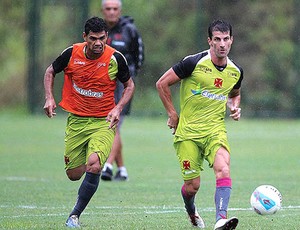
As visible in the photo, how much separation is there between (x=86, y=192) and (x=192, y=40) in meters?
17.7

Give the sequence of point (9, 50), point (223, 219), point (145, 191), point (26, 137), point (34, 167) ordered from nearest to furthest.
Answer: point (223, 219)
point (145, 191)
point (34, 167)
point (26, 137)
point (9, 50)

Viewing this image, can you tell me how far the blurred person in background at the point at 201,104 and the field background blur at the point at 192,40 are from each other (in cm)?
1686

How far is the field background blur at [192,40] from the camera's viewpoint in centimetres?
2569

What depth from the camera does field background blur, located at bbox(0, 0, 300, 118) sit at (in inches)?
1011

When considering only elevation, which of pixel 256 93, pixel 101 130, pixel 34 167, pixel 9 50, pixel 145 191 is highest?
pixel 101 130

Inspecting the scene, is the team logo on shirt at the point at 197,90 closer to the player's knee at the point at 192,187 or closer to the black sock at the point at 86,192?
the player's knee at the point at 192,187

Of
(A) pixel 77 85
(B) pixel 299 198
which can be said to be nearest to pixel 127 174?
(B) pixel 299 198

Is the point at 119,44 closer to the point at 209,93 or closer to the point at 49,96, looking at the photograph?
the point at 49,96

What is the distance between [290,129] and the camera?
23.0 meters

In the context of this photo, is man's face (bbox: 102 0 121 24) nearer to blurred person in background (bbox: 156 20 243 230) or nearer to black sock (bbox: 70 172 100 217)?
blurred person in background (bbox: 156 20 243 230)

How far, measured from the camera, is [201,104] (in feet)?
28.0

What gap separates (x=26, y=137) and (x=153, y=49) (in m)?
6.92

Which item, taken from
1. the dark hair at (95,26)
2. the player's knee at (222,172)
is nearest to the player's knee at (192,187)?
the player's knee at (222,172)

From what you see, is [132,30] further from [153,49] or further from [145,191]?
[153,49]
